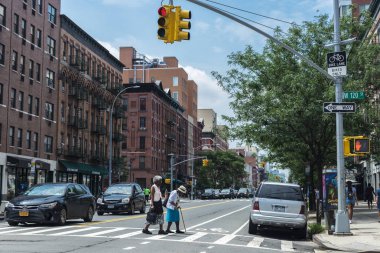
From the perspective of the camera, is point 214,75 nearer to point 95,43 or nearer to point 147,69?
point 95,43

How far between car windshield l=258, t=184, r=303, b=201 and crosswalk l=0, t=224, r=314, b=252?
1559 millimetres

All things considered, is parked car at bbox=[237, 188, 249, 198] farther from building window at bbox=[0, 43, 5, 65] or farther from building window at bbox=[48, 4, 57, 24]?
building window at bbox=[0, 43, 5, 65]

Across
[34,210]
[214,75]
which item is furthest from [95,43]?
[34,210]

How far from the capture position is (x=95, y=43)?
61.7m

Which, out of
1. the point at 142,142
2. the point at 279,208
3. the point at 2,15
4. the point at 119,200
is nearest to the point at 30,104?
the point at 2,15

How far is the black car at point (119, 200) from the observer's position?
Answer: 2819 cm

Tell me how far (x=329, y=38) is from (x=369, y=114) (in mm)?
4399

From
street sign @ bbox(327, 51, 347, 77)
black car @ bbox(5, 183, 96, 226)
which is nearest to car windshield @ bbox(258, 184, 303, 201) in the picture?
street sign @ bbox(327, 51, 347, 77)

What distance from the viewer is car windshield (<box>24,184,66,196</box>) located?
19516 mm

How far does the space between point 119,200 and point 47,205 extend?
9798mm

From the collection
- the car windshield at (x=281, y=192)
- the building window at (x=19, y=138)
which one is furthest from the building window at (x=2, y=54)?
the car windshield at (x=281, y=192)

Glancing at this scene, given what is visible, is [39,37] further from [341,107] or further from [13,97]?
[341,107]

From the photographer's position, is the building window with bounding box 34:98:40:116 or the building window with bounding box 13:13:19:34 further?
the building window with bounding box 34:98:40:116

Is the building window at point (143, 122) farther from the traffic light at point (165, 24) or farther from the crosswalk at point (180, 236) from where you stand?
the traffic light at point (165, 24)
